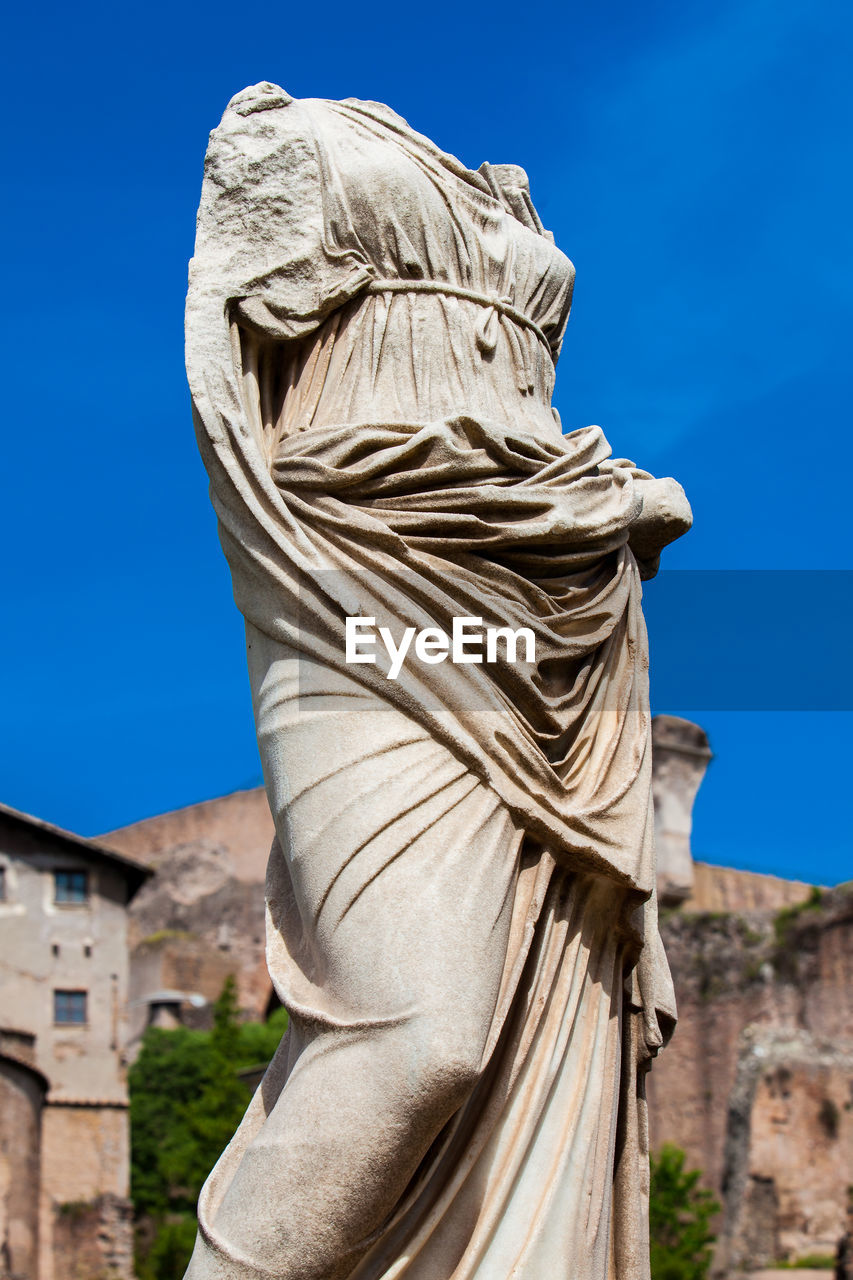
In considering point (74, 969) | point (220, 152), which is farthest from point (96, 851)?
point (220, 152)

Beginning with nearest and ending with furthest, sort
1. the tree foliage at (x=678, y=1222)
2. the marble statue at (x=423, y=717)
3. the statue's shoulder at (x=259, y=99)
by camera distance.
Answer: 1. the marble statue at (x=423, y=717)
2. the statue's shoulder at (x=259, y=99)
3. the tree foliage at (x=678, y=1222)

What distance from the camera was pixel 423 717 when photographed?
133 inches

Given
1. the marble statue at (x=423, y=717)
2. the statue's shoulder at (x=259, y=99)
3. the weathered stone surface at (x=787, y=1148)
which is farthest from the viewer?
the weathered stone surface at (x=787, y=1148)

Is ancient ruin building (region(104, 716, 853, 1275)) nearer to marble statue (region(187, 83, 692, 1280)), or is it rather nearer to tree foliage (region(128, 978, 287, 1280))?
tree foliage (region(128, 978, 287, 1280))

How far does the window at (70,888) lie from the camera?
124 feet

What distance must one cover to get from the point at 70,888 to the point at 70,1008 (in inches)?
102

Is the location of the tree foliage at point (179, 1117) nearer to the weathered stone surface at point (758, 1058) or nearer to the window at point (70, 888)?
the window at point (70, 888)

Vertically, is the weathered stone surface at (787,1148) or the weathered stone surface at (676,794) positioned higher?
the weathered stone surface at (676,794)

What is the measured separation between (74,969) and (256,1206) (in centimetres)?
3591

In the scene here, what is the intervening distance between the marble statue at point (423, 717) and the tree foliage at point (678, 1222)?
24.5 meters

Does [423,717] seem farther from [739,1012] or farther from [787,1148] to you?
[739,1012]

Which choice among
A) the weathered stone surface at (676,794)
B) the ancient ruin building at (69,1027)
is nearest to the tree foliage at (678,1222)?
the ancient ruin building at (69,1027)

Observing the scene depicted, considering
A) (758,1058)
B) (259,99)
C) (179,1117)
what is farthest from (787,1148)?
(259,99)

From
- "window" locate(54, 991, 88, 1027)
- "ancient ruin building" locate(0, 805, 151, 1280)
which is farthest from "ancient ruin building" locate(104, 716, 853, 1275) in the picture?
"window" locate(54, 991, 88, 1027)
